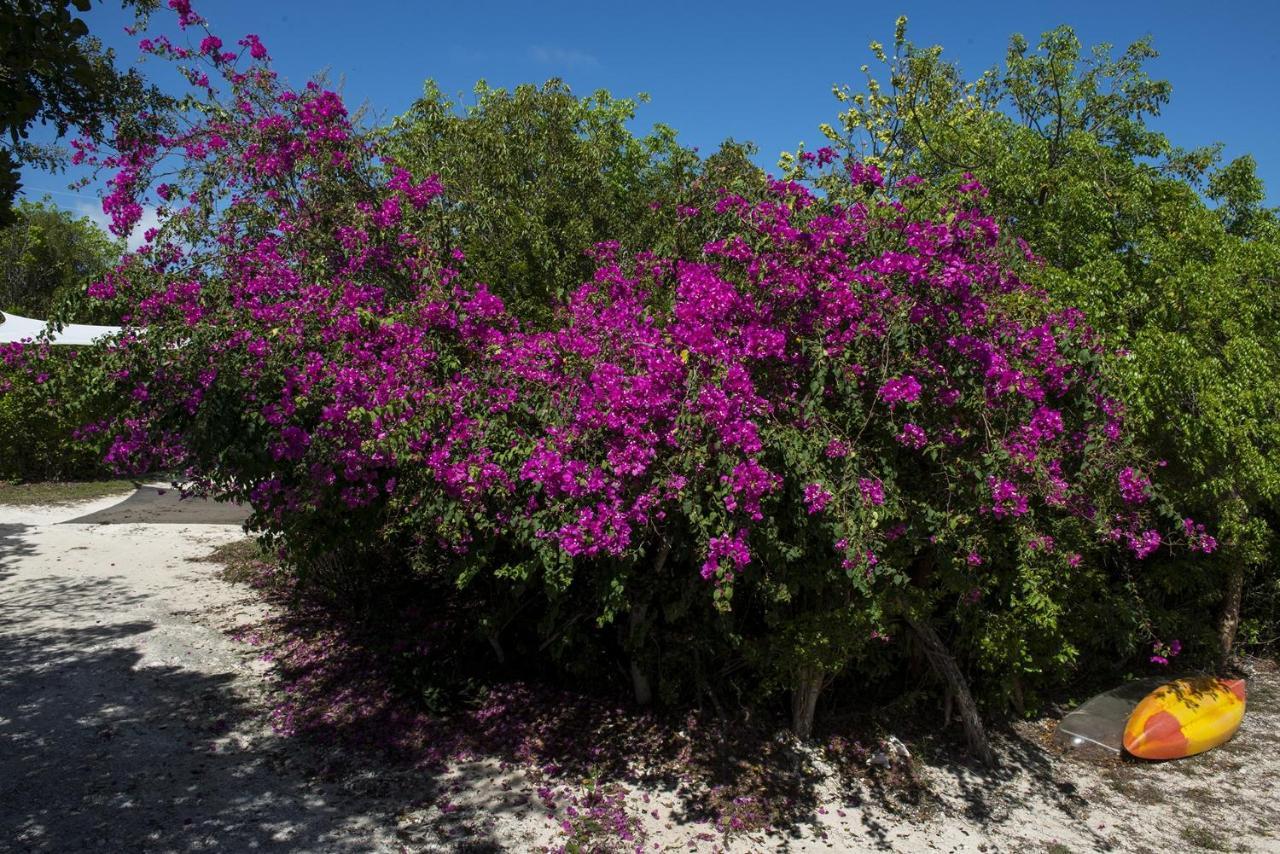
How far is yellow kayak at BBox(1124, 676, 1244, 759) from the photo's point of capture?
6.26m

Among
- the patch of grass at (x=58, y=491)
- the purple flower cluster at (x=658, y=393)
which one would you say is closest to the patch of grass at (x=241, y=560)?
the patch of grass at (x=58, y=491)

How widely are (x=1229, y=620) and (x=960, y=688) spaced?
3694 millimetres

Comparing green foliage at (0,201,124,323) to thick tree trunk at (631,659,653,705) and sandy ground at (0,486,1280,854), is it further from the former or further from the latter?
thick tree trunk at (631,659,653,705)

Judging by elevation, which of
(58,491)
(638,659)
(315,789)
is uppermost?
(638,659)

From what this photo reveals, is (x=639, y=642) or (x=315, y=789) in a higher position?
(x=639, y=642)

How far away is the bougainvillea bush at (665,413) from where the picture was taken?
4203mm

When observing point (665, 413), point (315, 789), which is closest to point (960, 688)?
point (665, 413)

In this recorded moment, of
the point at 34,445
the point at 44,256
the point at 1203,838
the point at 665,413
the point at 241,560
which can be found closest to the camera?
the point at 665,413

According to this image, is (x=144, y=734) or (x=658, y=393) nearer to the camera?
(x=658, y=393)

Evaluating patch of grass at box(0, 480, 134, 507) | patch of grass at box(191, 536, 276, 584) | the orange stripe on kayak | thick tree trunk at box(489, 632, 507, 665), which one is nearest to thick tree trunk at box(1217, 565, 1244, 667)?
the orange stripe on kayak

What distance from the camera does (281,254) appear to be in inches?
221

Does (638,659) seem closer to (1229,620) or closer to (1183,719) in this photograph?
(1183,719)

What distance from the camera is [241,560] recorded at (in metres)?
9.73

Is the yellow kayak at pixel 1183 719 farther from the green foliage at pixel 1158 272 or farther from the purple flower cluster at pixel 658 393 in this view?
the purple flower cluster at pixel 658 393
